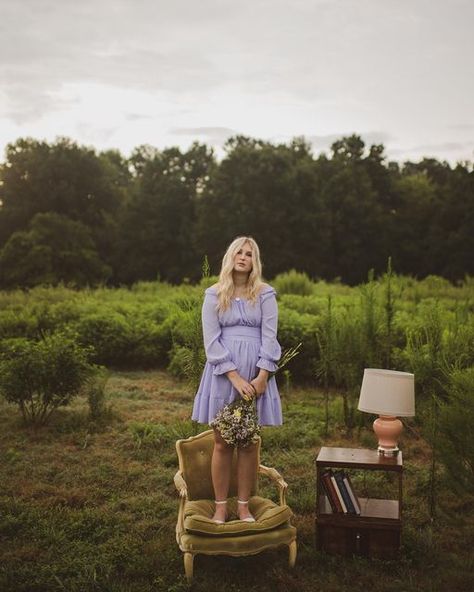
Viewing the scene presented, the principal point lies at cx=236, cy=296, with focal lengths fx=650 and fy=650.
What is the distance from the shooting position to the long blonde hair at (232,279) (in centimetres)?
505

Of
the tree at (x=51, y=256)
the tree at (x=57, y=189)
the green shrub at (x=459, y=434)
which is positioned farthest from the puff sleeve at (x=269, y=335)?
the tree at (x=57, y=189)

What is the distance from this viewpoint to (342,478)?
5328 mm

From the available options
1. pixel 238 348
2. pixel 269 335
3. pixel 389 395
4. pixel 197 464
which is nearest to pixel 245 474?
pixel 197 464

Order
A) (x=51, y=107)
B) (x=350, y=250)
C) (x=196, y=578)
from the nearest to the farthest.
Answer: (x=196, y=578) < (x=51, y=107) < (x=350, y=250)

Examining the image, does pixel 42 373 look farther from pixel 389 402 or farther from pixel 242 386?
pixel 389 402

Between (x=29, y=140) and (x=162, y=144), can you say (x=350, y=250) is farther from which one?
(x=29, y=140)

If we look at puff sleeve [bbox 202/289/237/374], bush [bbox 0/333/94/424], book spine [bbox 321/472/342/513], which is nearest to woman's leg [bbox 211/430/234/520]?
puff sleeve [bbox 202/289/237/374]

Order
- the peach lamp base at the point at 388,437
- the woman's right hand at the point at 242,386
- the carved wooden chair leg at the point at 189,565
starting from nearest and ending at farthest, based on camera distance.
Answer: the carved wooden chair leg at the point at 189,565 < the woman's right hand at the point at 242,386 < the peach lamp base at the point at 388,437

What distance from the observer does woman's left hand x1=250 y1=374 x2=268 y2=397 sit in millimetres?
4910

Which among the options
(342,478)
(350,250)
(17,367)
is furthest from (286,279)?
(350,250)

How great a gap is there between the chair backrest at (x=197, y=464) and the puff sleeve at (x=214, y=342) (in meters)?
0.81

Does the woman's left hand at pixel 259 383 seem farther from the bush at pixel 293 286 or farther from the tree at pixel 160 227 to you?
the tree at pixel 160 227

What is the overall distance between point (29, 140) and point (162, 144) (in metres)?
8.83

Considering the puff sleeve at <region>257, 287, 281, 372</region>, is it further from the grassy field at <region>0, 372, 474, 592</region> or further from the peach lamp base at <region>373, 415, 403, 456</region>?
the grassy field at <region>0, 372, 474, 592</region>
